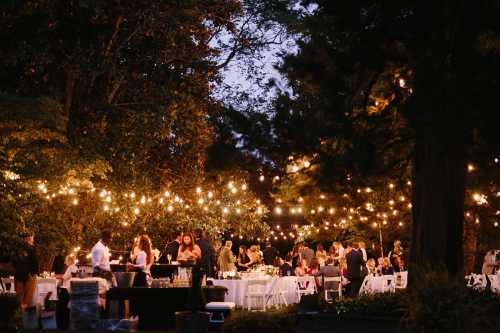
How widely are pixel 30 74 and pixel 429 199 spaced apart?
16230mm

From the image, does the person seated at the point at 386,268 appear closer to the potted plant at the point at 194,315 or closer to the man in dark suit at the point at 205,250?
the man in dark suit at the point at 205,250

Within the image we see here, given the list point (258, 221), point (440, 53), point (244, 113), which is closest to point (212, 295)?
point (244, 113)

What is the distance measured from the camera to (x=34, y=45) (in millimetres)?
25125

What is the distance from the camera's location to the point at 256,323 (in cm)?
1316

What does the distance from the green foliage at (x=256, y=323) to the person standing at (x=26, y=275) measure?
612cm

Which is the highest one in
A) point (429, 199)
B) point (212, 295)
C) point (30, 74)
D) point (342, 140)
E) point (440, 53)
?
point (30, 74)

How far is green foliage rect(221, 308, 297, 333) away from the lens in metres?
13.1

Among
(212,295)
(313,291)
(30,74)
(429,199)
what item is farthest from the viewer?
(30,74)

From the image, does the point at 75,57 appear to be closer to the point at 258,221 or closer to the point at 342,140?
the point at 258,221

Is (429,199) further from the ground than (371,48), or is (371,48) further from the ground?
(371,48)

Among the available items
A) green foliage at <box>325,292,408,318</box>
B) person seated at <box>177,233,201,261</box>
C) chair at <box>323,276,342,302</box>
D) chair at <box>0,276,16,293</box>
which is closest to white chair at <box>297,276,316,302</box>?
chair at <box>323,276,342,302</box>

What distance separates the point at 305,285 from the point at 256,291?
17.7ft

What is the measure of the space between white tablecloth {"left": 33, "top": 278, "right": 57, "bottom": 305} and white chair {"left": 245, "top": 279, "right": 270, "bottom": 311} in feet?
14.8

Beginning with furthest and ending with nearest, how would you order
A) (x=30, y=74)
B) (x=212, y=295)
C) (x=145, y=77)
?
(x=145, y=77), (x=30, y=74), (x=212, y=295)
